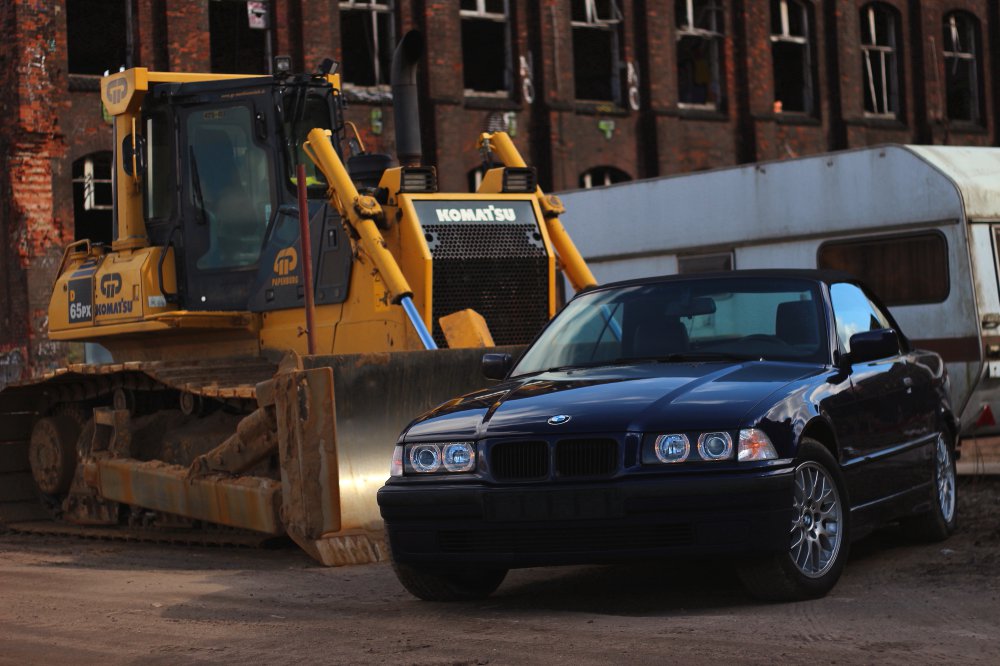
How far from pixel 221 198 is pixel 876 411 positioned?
240 inches

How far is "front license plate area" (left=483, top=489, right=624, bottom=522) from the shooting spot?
6973mm

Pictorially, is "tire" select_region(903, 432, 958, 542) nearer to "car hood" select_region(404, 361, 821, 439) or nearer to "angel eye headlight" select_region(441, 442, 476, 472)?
"car hood" select_region(404, 361, 821, 439)

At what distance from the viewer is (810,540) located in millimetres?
7371

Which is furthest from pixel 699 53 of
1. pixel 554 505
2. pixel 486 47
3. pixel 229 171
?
pixel 554 505

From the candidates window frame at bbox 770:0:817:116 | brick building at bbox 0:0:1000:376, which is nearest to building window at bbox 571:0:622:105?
brick building at bbox 0:0:1000:376

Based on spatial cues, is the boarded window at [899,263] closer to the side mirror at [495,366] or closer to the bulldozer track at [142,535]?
the bulldozer track at [142,535]

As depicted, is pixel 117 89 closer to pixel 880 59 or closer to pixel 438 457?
pixel 438 457

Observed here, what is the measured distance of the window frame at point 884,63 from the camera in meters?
36.6

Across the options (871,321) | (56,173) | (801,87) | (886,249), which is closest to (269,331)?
(871,321)

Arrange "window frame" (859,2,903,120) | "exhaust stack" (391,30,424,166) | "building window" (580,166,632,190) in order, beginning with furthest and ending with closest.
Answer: "window frame" (859,2,903,120)
"building window" (580,166,632,190)
"exhaust stack" (391,30,424,166)

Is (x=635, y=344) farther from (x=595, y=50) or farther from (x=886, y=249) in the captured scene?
(x=595, y=50)

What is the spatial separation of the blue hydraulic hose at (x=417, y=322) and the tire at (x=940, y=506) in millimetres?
3412

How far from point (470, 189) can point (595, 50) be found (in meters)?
4.91

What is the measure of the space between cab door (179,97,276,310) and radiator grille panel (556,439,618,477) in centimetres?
586
